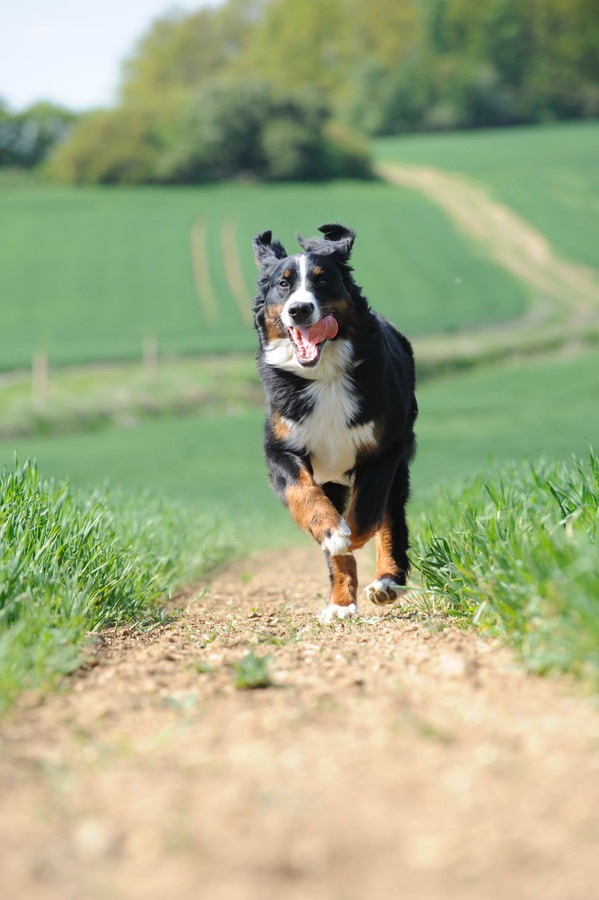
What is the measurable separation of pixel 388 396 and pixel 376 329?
0.37 m

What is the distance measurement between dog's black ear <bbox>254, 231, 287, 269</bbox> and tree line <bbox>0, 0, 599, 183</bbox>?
62626 millimetres

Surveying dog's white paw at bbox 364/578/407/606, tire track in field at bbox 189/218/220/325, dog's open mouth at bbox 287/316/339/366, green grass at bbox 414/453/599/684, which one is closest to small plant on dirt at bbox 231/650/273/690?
green grass at bbox 414/453/599/684

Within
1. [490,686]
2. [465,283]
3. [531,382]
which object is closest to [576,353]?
[531,382]

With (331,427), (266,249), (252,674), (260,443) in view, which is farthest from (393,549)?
(260,443)

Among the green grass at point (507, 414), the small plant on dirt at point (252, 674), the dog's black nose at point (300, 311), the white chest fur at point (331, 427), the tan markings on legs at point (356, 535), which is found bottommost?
the green grass at point (507, 414)

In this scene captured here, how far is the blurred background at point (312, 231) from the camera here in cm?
2536

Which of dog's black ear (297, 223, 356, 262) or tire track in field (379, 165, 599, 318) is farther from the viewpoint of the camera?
tire track in field (379, 165, 599, 318)

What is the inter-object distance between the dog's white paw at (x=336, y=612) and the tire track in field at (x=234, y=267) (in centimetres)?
3580

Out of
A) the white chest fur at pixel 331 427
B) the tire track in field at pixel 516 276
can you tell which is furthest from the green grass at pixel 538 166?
the white chest fur at pixel 331 427

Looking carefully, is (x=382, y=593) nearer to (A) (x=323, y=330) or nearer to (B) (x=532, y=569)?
(A) (x=323, y=330)

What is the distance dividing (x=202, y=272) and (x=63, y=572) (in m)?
44.7

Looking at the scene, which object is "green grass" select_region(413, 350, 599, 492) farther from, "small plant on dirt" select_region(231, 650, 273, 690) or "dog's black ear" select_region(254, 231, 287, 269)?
"small plant on dirt" select_region(231, 650, 273, 690)

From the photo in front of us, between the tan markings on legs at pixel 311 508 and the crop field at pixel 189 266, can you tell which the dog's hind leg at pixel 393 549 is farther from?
the crop field at pixel 189 266

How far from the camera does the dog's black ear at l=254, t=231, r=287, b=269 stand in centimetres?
621
